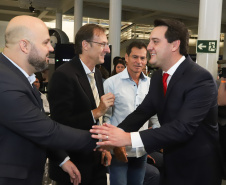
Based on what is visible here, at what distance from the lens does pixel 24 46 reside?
1.47 meters

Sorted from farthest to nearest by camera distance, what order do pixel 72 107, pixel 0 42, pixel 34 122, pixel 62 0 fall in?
pixel 0 42 < pixel 62 0 < pixel 72 107 < pixel 34 122

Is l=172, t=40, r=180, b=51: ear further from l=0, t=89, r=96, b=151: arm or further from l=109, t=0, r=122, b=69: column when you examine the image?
l=109, t=0, r=122, b=69: column

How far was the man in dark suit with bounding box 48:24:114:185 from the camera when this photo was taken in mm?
1902

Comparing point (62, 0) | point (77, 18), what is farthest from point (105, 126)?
point (62, 0)

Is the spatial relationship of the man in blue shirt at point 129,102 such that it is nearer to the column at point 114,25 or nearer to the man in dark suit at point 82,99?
→ the man in dark suit at point 82,99

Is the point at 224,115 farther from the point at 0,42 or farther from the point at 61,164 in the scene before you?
the point at 0,42

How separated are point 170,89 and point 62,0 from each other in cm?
1261

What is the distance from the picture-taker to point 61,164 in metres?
1.83

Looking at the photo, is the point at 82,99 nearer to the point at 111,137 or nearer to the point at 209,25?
the point at 111,137

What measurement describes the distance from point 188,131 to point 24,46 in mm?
→ 1048

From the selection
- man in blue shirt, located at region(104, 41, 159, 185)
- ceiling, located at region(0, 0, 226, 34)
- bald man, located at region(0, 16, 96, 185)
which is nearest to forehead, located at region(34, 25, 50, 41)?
bald man, located at region(0, 16, 96, 185)

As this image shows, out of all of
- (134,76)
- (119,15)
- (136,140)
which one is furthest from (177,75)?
(119,15)

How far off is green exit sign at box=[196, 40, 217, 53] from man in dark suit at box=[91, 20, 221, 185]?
2596 millimetres

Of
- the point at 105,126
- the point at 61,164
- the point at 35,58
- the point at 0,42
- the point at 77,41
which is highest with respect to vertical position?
the point at 0,42
